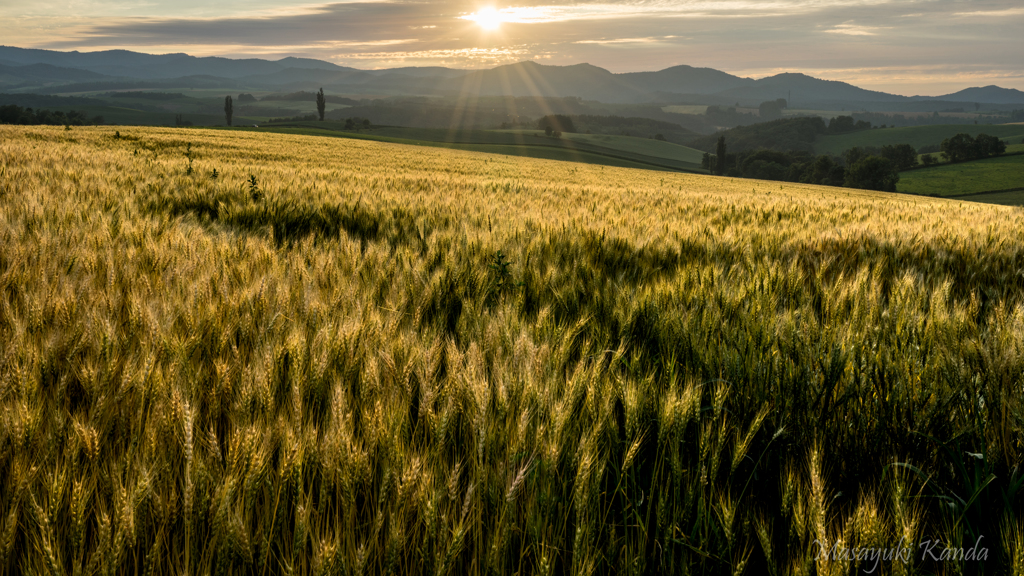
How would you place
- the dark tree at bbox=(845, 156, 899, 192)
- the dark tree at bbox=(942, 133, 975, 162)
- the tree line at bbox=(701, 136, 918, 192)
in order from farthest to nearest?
the dark tree at bbox=(942, 133, 975, 162)
the tree line at bbox=(701, 136, 918, 192)
the dark tree at bbox=(845, 156, 899, 192)

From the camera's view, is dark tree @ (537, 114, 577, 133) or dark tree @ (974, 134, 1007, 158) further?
dark tree @ (537, 114, 577, 133)

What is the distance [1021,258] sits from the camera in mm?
3949

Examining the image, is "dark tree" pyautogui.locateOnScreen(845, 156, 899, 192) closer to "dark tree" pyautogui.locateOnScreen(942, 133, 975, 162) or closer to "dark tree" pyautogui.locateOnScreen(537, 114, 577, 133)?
"dark tree" pyautogui.locateOnScreen(942, 133, 975, 162)

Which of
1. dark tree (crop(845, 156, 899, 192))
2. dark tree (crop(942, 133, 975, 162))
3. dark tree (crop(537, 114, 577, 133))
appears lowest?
dark tree (crop(845, 156, 899, 192))

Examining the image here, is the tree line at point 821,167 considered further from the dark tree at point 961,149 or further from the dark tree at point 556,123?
the dark tree at point 556,123

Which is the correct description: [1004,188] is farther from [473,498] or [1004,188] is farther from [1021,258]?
[473,498]

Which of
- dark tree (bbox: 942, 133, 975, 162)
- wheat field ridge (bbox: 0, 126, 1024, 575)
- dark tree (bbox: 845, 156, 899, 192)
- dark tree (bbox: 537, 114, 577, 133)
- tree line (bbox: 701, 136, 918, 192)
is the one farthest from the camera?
dark tree (bbox: 537, 114, 577, 133)

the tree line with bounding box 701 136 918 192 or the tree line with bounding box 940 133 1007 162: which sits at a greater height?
the tree line with bounding box 940 133 1007 162

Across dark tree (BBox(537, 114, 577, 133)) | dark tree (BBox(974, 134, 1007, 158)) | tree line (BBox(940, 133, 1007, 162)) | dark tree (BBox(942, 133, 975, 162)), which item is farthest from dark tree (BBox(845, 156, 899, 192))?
dark tree (BBox(537, 114, 577, 133))

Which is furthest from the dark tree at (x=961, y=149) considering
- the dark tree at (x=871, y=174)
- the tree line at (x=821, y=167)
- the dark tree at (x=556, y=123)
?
the dark tree at (x=556, y=123)

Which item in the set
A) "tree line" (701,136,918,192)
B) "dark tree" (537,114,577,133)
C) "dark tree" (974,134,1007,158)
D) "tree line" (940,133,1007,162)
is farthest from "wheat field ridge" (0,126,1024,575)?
"dark tree" (974,134,1007,158)

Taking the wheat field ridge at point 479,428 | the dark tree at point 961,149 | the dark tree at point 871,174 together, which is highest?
the dark tree at point 961,149

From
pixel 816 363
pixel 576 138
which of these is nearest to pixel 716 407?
pixel 816 363

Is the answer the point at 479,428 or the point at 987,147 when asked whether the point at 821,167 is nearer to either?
the point at 987,147
